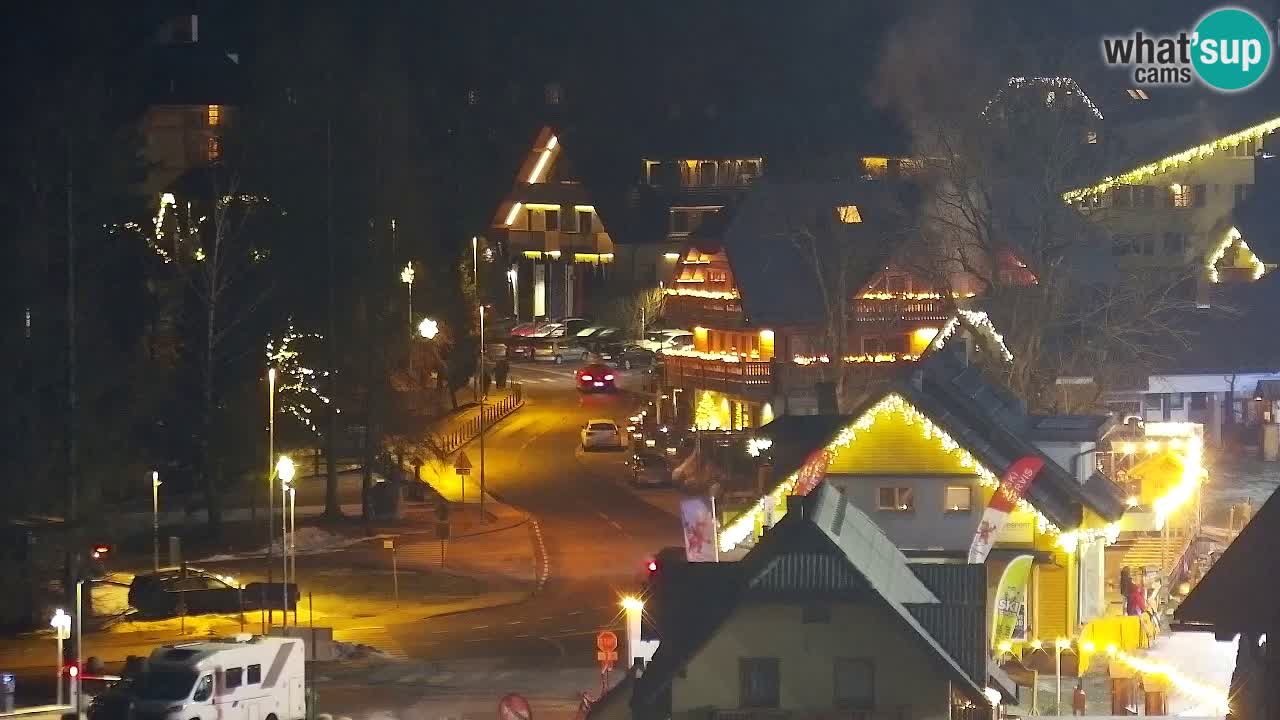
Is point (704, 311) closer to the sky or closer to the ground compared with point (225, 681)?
closer to the sky

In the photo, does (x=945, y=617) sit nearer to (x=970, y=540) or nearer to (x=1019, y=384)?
(x=970, y=540)

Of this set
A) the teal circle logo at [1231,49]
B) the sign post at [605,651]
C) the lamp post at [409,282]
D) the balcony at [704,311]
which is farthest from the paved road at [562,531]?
the teal circle logo at [1231,49]

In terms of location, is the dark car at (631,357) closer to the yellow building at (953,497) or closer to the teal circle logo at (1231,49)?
the teal circle logo at (1231,49)

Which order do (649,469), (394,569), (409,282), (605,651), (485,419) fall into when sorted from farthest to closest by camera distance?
(485,419)
(409,282)
(649,469)
(394,569)
(605,651)

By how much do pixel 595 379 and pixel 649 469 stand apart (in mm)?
16932

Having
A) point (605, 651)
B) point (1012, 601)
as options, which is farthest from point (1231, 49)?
point (605, 651)

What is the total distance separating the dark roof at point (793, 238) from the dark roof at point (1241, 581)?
55647 millimetres

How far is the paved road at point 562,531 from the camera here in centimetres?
4478

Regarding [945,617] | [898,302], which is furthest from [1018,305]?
[945,617]

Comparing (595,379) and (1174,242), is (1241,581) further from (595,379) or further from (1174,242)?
(1174,242)

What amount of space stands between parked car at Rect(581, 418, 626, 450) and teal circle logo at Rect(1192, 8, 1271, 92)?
30.2 metres

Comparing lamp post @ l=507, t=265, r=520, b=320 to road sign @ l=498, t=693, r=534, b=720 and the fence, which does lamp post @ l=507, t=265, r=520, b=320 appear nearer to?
the fence

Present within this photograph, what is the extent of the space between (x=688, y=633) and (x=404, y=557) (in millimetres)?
27268

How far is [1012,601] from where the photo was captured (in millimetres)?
40406
